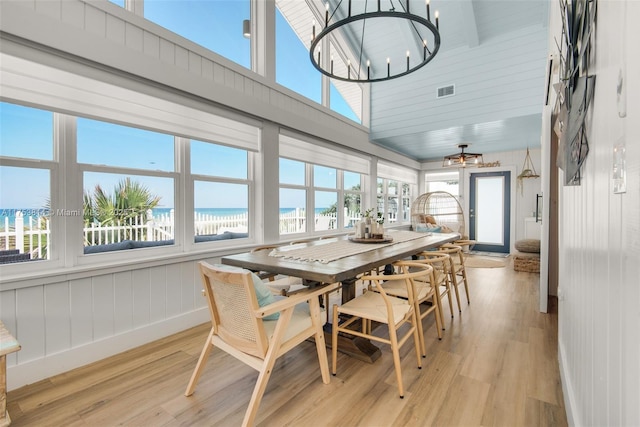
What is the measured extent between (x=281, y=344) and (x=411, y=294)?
3.11ft

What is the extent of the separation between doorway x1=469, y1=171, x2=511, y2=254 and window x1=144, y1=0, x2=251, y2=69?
6.17m

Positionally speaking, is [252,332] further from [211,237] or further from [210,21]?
[210,21]

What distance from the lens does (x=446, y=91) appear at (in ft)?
15.5

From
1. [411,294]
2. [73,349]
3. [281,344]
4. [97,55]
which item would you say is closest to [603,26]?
[411,294]

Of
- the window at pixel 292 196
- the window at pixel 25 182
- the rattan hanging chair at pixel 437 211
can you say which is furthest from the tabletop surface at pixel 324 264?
the rattan hanging chair at pixel 437 211

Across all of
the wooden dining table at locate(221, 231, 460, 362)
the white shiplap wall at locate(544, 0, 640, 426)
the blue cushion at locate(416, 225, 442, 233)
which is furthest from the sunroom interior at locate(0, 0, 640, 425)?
the blue cushion at locate(416, 225, 442, 233)

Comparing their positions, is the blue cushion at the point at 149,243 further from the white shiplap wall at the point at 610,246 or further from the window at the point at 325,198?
the white shiplap wall at the point at 610,246

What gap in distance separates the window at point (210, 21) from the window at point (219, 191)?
1.03 meters

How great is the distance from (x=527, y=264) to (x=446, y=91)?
3158 mm

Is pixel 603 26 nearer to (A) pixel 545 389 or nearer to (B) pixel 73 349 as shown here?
(A) pixel 545 389

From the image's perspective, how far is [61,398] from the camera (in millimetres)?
1811

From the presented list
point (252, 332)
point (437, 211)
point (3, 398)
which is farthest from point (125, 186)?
point (437, 211)

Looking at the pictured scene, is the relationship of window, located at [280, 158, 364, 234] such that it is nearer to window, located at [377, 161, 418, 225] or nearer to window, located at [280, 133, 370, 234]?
window, located at [280, 133, 370, 234]

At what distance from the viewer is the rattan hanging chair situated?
7020mm
